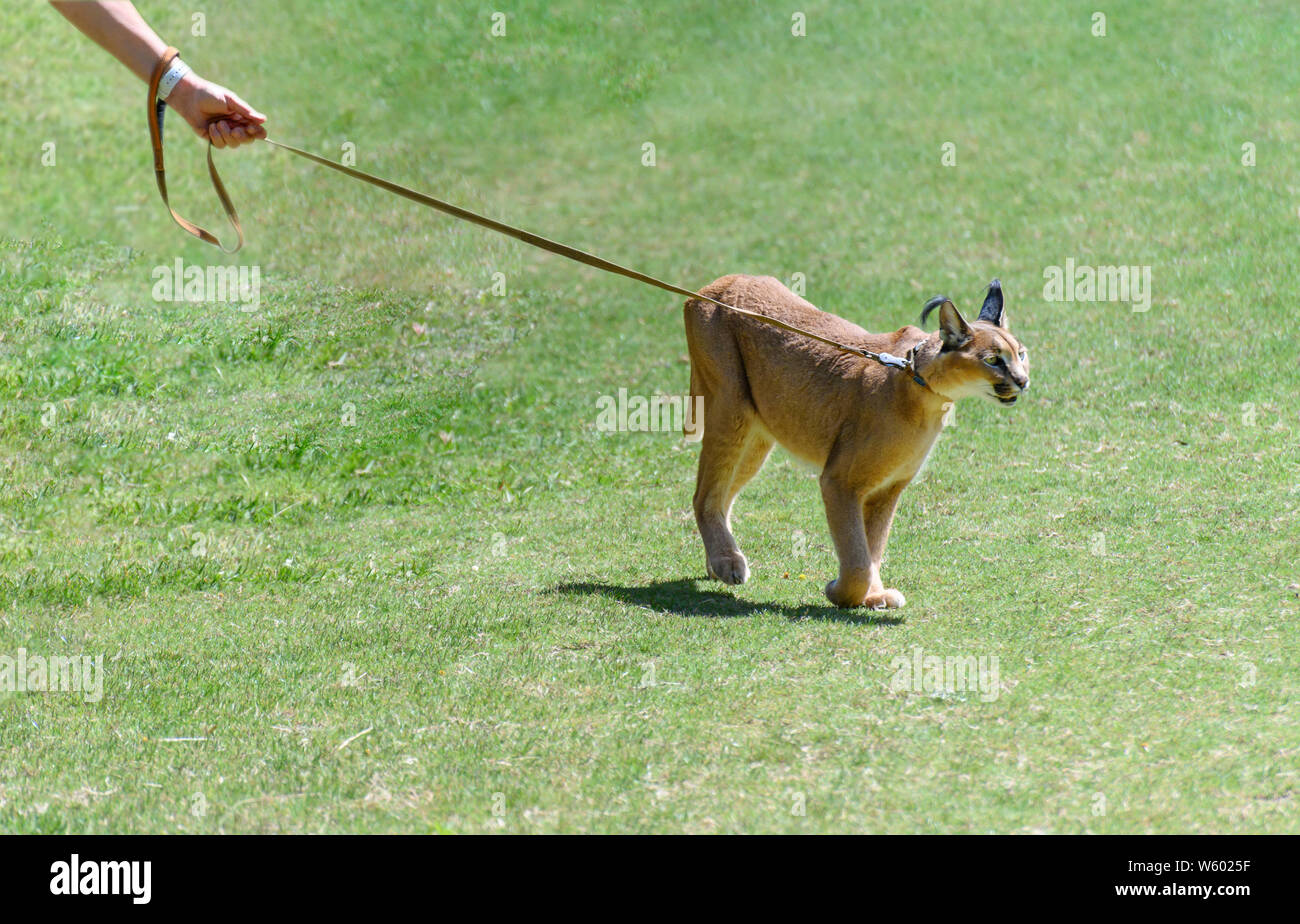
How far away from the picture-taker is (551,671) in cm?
705

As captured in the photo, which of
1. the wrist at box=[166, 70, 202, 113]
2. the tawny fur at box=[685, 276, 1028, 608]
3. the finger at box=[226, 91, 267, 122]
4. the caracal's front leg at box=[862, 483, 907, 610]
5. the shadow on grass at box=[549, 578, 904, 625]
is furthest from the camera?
the caracal's front leg at box=[862, 483, 907, 610]

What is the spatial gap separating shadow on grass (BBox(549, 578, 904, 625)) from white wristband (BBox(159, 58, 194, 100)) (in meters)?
3.97

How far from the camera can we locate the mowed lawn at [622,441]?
5.92m

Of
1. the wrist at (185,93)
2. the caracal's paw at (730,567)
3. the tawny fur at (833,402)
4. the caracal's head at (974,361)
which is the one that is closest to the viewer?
the wrist at (185,93)

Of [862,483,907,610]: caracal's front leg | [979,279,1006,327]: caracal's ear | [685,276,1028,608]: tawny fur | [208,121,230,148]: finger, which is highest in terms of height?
[208,121,230,148]: finger

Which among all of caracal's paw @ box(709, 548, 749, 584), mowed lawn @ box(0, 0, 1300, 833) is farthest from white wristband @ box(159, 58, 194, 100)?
caracal's paw @ box(709, 548, 749, 584)

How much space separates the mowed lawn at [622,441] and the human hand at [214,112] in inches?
104

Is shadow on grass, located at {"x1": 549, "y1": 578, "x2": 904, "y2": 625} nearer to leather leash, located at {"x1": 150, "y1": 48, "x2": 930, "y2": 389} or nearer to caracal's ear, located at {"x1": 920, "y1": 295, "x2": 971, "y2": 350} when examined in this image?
leather leash, located at {"x1": 150, "y1": 48, "x2": 930, "y2": 389}

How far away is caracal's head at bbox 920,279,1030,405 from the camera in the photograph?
7141mm

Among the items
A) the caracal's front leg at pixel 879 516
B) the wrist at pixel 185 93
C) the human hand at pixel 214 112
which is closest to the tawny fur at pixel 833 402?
the caracal's front leg at pixel 879 516

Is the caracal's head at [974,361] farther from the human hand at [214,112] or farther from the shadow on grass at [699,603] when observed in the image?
the human hand at [214,112]

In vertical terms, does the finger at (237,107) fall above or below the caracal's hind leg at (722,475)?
above

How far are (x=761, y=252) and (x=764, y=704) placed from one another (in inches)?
395

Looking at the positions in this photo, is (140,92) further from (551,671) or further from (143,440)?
(551,671)
